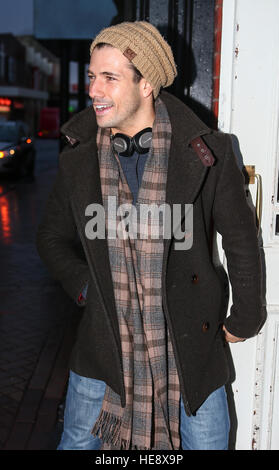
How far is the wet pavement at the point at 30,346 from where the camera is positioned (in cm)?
371

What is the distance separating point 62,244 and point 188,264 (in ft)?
1.92

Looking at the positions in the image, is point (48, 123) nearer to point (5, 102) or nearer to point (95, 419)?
point (5, 102)

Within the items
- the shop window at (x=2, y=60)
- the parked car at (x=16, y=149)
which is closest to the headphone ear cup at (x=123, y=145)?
the parked car at (x=16, y=149)

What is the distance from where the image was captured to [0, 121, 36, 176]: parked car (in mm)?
16391

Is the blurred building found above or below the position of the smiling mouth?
above

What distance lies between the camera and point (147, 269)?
2020 mm

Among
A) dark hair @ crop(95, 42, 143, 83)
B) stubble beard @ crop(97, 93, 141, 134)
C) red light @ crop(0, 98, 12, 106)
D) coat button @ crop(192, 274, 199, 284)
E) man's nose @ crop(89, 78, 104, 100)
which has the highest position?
red light @ crop(0, 98, 12, 106)

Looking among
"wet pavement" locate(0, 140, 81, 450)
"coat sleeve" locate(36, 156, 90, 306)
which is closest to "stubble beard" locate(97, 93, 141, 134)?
"coat sleeve" locate(36, 156, 90, 306)

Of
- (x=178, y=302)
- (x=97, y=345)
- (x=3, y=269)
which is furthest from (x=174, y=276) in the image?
(x=3, y=269)

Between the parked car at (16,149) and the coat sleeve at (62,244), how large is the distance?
1462cm

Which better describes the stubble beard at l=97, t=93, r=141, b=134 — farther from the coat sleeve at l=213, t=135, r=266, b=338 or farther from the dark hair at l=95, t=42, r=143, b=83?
the coat sleeve at l=213, t=135, r=266, b=338

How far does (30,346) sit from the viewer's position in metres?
5.02

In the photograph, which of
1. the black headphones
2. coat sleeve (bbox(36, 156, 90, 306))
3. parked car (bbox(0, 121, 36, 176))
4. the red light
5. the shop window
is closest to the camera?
the black headphones
